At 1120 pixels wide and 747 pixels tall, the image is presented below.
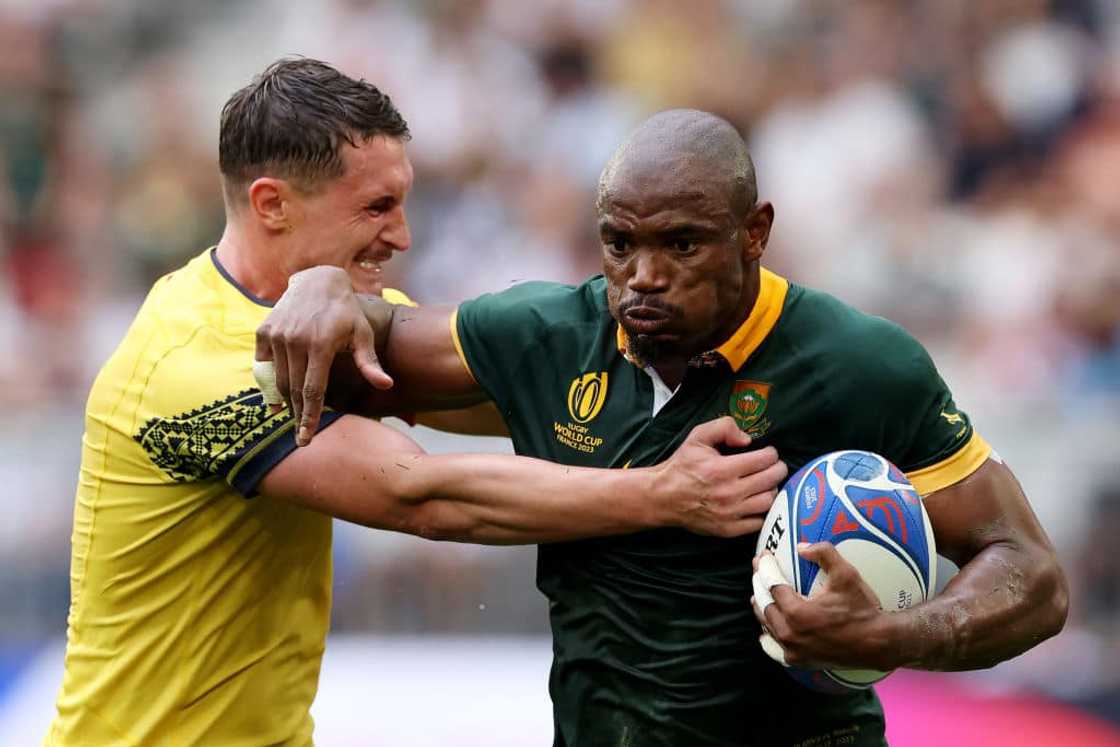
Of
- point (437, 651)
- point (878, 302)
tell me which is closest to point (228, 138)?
point (437, 651)

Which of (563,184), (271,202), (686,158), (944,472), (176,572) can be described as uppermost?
(563,184)

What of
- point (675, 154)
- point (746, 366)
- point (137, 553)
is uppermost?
point (675, 154)

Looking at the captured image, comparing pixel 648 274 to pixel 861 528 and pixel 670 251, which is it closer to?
pixel 670 251

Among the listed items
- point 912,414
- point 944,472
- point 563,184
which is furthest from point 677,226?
point 563,184

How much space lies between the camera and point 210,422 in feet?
13.9

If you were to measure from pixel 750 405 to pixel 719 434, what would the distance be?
0.49 ft

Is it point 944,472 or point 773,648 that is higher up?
point 944,472


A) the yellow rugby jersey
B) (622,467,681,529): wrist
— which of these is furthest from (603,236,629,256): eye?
the yellow rugby jersey

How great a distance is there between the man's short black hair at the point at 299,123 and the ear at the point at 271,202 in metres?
0.03

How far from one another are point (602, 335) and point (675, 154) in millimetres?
557

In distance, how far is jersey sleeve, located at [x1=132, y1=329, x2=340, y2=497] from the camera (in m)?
4.18

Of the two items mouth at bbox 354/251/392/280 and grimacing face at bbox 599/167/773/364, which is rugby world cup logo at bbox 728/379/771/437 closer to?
grimacing face at bbox 599/167/773/364

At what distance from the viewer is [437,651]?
788 cm

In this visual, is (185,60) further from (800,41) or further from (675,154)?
(675,154)
